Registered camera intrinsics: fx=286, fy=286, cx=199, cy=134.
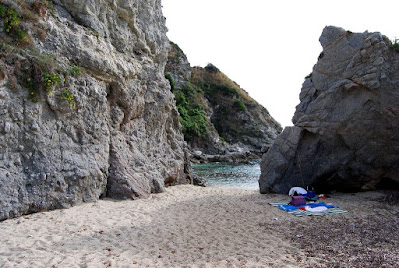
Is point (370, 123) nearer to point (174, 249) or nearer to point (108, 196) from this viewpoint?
point (174, 249)

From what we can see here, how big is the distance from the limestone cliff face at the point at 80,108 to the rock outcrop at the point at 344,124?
6.46m

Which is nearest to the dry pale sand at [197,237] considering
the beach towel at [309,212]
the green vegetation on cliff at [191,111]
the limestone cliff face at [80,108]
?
the beach towel at [309,212]

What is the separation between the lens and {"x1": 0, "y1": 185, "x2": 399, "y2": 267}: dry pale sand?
5.59 m

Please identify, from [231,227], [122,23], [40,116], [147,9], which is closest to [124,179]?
[40,116]

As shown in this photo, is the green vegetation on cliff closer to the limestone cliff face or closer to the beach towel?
the limestone cliff face

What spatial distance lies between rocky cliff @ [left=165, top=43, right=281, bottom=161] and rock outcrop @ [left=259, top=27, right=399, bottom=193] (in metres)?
33.7

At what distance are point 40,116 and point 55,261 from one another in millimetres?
5535

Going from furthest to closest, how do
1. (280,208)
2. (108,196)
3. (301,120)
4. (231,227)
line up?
1. (301,120)
2. (108,196)
3. (280,208)
4. (231,227)

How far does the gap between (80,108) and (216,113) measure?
52846 mm

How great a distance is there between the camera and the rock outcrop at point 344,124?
39.4 ft

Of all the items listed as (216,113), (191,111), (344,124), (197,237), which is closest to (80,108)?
(197,237)

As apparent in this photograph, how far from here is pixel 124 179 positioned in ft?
38.3

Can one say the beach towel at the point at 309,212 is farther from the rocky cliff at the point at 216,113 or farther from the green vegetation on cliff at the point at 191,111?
the green vegetation on cliff at the point at 191,111

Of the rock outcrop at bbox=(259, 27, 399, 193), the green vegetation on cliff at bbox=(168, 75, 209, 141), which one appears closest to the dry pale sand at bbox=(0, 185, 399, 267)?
the rock outcrop at bbox=(259, 27, 399, 193)
